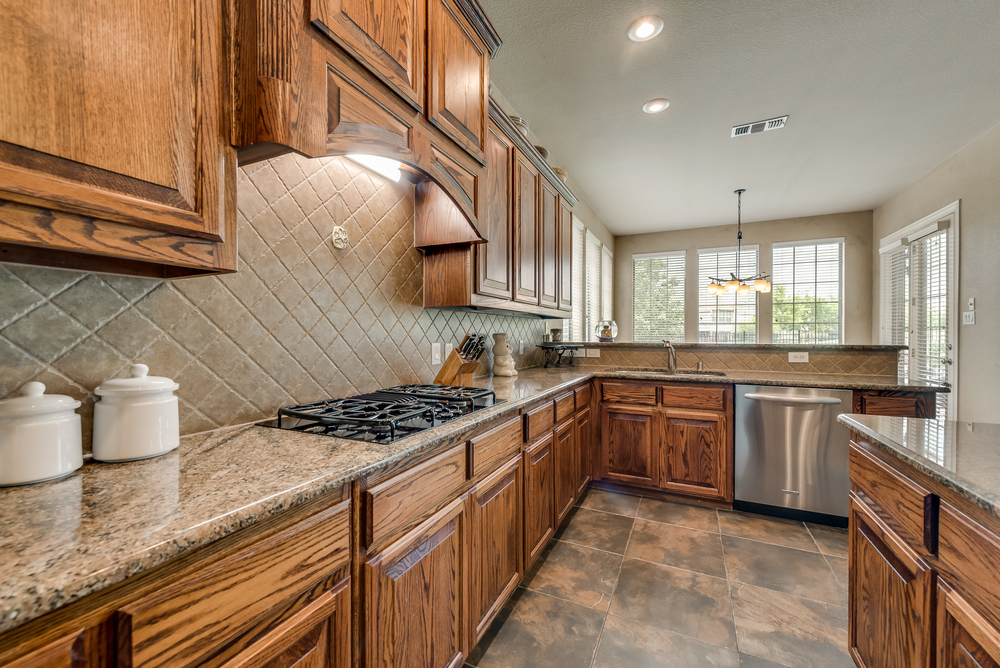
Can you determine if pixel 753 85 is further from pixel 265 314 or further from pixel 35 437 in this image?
pixel 35 437

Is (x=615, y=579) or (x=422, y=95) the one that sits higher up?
(x=422, y=95)

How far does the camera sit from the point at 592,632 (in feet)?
5.25

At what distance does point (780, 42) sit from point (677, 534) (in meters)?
2.94

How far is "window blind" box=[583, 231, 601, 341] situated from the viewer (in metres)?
5.38

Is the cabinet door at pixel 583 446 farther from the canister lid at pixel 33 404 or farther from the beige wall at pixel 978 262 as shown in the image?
the beige wall at pixel 978 262

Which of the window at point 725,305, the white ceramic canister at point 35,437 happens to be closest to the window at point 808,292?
the window at point 725,305

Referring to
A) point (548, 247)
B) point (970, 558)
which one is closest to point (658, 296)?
point (548, 247)

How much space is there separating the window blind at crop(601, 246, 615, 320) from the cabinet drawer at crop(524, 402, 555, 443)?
4388 millimetres

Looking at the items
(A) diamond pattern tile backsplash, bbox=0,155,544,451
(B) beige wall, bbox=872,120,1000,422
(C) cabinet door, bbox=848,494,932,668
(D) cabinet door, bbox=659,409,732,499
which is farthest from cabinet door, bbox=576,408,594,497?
(B) beige wall, bbox=872,120,1000,422

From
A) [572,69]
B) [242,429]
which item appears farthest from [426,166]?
[572,69]

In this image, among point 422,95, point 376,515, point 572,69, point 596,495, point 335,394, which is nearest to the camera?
point 376,515

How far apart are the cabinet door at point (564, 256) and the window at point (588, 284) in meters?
1.14

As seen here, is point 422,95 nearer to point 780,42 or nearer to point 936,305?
point 780,42

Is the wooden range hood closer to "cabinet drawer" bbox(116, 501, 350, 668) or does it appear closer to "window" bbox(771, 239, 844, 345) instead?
"cabinet drawer" bbox(116, 501, 350, 668)
